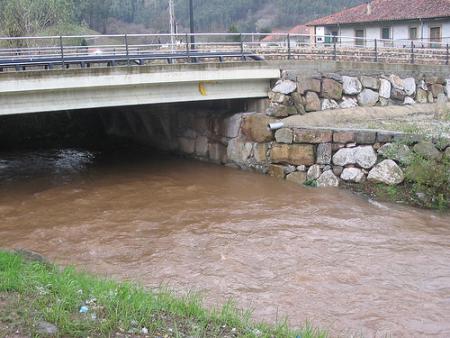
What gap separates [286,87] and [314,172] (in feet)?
11.8

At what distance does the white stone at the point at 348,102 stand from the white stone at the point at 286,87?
193 cm

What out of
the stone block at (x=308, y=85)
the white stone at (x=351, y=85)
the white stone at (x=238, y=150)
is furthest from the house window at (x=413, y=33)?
the white stone at (x=238, y=150)

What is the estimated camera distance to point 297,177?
57.8 feet

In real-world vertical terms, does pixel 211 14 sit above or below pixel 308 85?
above

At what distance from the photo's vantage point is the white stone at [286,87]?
19.2m

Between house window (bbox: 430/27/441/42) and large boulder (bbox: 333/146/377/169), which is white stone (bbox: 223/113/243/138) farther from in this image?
house window (bbox: 430/27/441/42)

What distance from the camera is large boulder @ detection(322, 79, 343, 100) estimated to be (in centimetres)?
1959

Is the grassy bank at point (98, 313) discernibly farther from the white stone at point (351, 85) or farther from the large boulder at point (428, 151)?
the white stone at point (351, 85)

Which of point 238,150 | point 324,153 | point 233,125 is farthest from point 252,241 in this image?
point 233,125

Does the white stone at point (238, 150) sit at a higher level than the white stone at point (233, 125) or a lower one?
lower

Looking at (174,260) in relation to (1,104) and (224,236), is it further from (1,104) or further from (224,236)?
(1,104)

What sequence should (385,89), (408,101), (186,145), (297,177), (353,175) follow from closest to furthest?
(353,175), (297,177), (385,89), (408,101), (186,145)

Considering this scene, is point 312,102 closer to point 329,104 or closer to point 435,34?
point 329,104

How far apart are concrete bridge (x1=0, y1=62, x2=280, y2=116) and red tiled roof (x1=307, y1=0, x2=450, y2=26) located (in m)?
18.6
